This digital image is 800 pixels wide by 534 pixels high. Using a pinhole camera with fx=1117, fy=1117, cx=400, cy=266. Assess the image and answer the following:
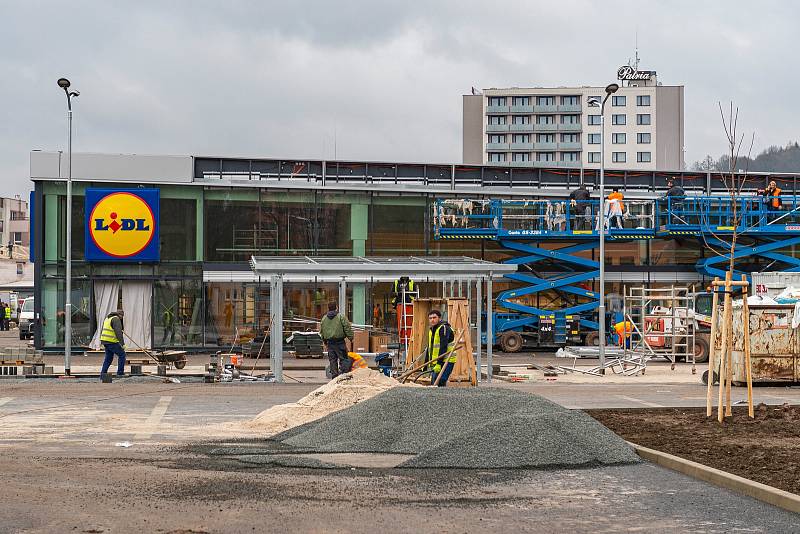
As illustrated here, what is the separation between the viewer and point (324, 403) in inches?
691

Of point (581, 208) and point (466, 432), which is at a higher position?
point (581, 208)

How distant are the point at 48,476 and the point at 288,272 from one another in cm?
1532

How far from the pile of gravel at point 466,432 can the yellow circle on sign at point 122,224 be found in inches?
1059

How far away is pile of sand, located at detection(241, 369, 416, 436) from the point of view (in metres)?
16.5

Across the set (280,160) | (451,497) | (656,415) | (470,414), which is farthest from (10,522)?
(280,160)

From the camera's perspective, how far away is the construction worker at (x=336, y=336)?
79.0 ft

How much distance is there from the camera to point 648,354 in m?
35.1

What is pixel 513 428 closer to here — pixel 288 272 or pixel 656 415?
pixel 656 415

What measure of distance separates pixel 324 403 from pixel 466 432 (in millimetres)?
4492

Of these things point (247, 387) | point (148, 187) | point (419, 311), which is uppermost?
point (148, 187)

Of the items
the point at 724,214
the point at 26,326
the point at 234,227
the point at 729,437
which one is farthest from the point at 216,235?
the point at 729,437

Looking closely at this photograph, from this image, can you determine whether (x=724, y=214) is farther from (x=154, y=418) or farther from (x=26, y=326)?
(x=26, y=326)

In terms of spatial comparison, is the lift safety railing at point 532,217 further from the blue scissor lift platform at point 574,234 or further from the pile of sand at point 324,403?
the pile of sand at point 324,403

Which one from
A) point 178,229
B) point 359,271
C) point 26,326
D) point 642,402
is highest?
point 178,229
